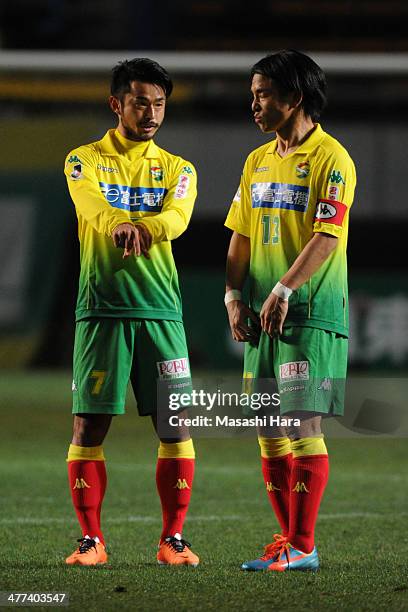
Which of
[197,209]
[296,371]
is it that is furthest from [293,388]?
[197,209]

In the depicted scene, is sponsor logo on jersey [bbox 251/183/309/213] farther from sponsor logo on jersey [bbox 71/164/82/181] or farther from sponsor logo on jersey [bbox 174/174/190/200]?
sponsor logo on jersey [bbox 71/164/82/181]

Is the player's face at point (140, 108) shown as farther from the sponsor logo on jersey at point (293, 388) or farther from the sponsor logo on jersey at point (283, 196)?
the sponsor logo on jersey at point (293, 388)

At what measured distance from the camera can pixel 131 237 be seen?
3555 millimetres

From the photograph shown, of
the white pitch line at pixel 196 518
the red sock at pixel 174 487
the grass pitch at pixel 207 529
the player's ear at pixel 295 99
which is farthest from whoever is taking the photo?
the white pitch line at pixel 196 518

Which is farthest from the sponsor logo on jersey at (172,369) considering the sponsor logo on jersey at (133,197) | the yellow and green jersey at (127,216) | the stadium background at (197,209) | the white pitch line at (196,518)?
the stadium background at (197,209)

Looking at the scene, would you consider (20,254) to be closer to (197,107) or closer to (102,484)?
(197,107)

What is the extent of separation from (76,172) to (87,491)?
3.47 ft

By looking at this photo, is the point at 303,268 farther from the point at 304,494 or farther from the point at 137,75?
the point at 137,75

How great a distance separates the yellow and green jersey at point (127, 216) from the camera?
374 cm

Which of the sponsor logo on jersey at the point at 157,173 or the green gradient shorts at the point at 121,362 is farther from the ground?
the sponsor logo on jersey at the point at 157,173

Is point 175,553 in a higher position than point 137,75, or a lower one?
lower

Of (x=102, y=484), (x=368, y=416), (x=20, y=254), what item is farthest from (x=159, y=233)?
(x=20, y=254)

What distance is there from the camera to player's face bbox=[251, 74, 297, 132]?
3.61m

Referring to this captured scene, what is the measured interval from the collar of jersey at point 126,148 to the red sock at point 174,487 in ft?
3.39
